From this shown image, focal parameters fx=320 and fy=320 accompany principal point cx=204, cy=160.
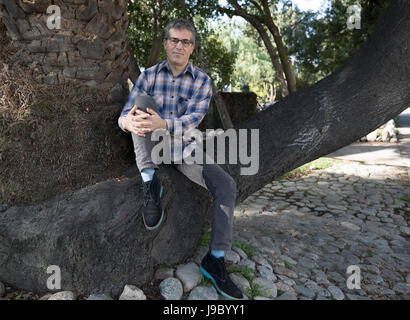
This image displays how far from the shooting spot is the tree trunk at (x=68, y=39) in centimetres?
237

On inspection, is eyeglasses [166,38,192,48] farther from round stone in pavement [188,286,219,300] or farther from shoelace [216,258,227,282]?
round stone in pavement [188,286,219,300]

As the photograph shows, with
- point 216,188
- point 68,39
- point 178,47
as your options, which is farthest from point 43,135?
point 216,188

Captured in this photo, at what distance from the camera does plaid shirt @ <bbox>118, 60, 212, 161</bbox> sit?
2.64 metres

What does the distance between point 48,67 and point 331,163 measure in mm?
6889

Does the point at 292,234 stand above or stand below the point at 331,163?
below

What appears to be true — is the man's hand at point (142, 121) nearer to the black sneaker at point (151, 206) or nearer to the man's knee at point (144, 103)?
the man's knee at point (144, 103)

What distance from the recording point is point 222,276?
7.91ft

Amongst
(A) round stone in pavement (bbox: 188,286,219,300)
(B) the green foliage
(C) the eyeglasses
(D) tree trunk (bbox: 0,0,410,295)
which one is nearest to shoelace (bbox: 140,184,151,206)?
(D) tree trunk (bbox: 0,0,410,295)

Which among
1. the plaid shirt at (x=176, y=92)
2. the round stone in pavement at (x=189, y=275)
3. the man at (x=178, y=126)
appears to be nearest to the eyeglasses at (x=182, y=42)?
the man at (x=178, y=126)

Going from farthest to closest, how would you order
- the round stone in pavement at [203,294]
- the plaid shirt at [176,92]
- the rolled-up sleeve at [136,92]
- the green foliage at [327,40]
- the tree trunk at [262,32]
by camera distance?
the green foliage at [327,40], the tree trunk at [262,32], the plaid shirt at [176,92], the rolled-up sleeve at [136,92], the round stone in pavement at [203,294]

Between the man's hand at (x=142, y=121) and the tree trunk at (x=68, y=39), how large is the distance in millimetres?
453

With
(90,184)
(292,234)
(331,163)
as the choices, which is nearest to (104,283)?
(90,184)
